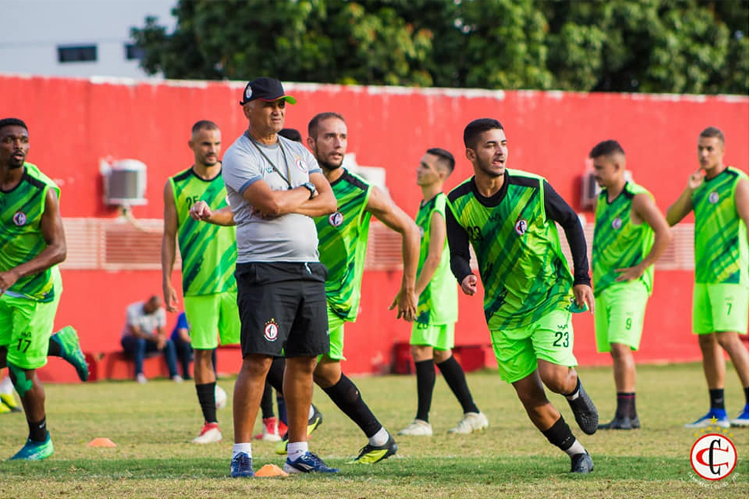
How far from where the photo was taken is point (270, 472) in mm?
7051

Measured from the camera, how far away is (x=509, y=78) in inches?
1004

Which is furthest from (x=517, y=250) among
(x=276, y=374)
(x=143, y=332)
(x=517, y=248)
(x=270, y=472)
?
(x=143, y=332)

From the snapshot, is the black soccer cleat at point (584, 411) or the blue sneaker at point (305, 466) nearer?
the blue sneaker at point (305, 466)

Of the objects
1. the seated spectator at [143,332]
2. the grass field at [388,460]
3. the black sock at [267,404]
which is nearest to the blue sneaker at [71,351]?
the grass field at [388,460]

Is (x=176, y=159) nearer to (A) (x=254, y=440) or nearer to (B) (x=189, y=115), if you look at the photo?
(B) (x=189, y=115)

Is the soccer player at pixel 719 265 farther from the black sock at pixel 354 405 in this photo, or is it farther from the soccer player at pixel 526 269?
the black sock at pixel 354 405

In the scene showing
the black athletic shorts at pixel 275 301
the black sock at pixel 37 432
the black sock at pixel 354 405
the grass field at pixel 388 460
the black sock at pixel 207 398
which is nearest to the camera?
the grass field at pixel 388 460

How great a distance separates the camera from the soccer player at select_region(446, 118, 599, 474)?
23.6 ft

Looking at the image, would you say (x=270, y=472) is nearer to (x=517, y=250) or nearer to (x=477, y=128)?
(x=517, y=250)

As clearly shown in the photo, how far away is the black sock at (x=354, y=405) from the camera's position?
7.95m

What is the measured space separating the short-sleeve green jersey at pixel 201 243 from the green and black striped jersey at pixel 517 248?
9.80 feet

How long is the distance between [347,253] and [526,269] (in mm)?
1471

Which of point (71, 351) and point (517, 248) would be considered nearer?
point (517, 248)

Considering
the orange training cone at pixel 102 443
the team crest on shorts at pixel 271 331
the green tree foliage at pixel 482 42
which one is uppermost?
the green tree foliage at pixel 482 42
